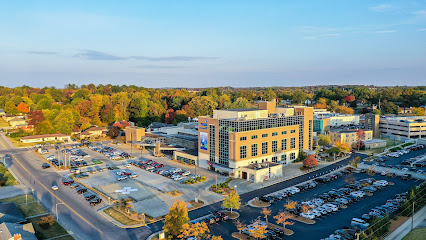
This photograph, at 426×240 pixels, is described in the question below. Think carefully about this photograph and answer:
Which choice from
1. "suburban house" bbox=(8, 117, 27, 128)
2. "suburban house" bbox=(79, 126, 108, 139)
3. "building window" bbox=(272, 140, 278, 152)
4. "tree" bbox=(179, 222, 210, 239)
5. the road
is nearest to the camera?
"tree" bbox=(179, 222, 210, 239)

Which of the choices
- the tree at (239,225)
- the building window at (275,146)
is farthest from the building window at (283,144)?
the tree at (239,225)

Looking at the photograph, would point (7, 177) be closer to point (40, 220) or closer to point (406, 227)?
point (40, 220)

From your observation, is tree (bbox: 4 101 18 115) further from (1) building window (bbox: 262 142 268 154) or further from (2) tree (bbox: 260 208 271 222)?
(2) tree (bbox: 260 208 271 222)

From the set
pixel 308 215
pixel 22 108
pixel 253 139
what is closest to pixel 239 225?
pixel 308 215

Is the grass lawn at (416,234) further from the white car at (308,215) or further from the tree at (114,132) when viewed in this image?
the tree at (114,132)

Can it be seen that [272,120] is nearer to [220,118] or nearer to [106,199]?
[220,118]

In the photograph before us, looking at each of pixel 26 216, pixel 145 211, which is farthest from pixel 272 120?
pixel 26 216

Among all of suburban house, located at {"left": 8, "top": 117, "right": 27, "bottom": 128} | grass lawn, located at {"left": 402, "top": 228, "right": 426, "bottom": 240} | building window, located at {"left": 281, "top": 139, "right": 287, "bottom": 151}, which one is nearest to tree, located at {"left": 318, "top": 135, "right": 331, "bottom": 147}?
building window, located at {"left": 281, "top": 139, "right": 287, "bottom": 151}
